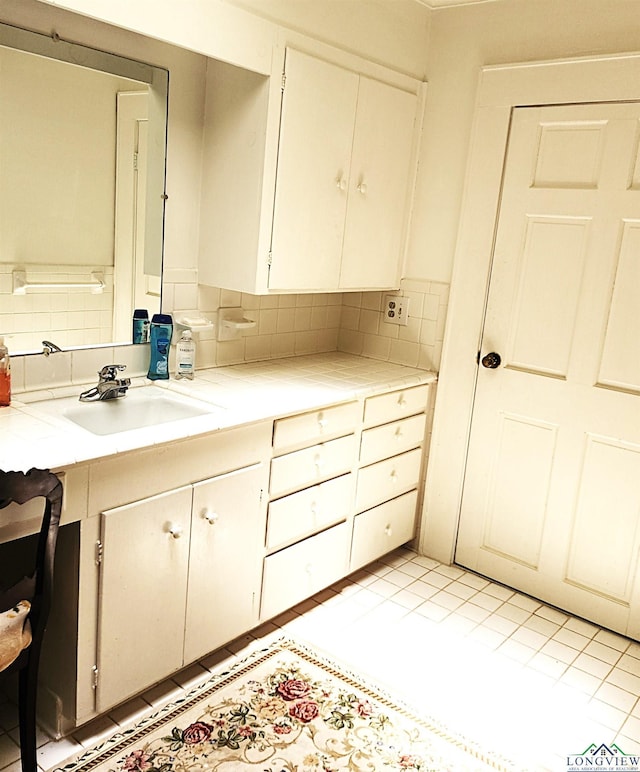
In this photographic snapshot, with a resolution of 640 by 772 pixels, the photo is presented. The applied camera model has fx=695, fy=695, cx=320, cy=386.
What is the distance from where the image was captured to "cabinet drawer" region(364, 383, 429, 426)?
2.79m

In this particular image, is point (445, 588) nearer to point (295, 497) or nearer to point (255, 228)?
point (295, 497)

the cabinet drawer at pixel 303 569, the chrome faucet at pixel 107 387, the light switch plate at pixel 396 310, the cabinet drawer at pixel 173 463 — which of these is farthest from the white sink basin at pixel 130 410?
the light switch plate at pixel 396 310

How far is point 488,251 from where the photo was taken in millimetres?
2943

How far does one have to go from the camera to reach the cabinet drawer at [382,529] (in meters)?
2.91

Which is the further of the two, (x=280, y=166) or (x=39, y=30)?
(x=280, y=166)

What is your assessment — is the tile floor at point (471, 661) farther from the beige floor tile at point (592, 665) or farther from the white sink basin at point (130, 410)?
the white sink basin at point (130, 410)

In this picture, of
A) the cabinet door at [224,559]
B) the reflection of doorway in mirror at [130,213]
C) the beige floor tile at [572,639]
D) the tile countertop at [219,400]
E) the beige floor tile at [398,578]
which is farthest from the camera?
the beige floor tile at [398,578]

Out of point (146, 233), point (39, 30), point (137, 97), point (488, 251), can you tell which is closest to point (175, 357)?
point (146, 233)

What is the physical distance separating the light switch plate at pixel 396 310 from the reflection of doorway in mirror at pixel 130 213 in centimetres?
120

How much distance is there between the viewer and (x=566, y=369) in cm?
280

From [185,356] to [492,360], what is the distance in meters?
1.30

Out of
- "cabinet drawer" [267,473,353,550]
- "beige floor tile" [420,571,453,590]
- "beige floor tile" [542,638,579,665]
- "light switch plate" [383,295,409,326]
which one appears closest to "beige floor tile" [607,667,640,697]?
"beige floor tile" [542,638,579,665]

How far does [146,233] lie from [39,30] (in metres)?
0.71

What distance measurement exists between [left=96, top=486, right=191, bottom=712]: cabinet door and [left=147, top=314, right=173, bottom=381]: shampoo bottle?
63 centimetres
